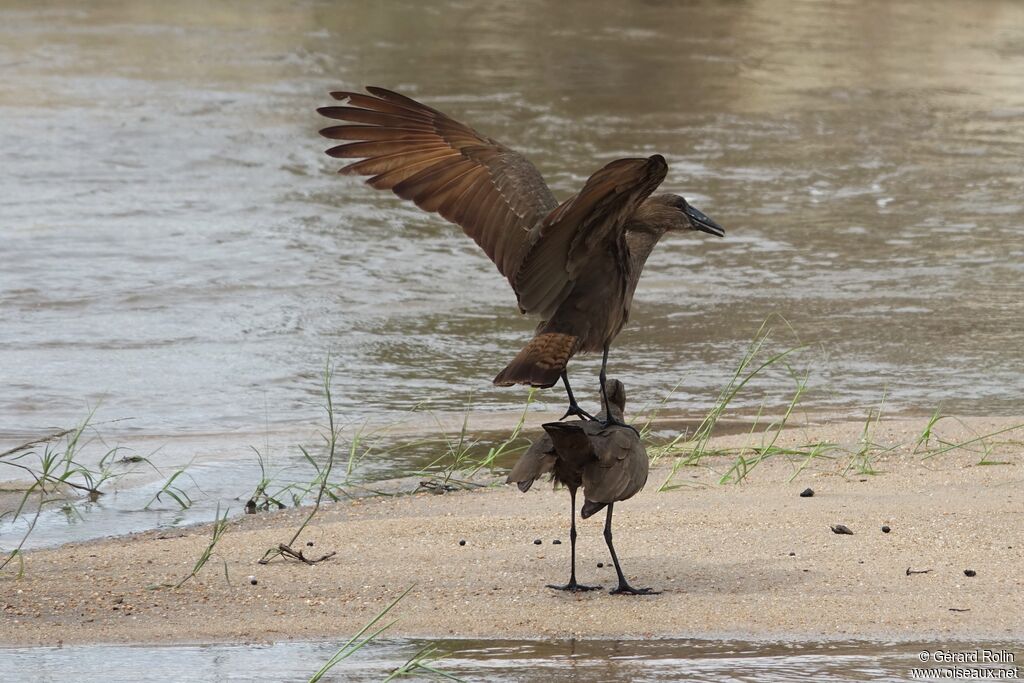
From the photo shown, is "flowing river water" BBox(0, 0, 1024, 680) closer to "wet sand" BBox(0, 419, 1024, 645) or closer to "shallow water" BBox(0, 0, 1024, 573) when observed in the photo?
"shallow water" BBox(0, 0, 1024, 573)

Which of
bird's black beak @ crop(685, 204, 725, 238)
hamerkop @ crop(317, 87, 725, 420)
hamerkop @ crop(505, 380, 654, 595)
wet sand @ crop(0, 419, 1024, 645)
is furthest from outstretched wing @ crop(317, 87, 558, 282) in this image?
wet sand @ crop(0, 419, 1024, 645)

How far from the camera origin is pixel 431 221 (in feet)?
39.8

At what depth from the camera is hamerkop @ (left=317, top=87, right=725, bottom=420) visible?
537 cm

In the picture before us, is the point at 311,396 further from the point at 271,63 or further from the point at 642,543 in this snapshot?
the point at 271,63

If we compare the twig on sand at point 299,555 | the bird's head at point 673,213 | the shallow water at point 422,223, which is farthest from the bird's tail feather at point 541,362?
the shallow water at point 422,223

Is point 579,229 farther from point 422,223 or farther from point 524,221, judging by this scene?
point 422,223

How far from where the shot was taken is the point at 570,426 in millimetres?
5203

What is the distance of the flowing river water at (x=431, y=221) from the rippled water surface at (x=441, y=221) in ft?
0.11

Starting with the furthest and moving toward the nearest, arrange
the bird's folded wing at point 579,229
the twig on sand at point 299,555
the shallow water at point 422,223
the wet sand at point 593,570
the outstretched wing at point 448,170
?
1. the shallow water at point 422,223
2. the twig on sand at point 299,555
3. the outstretched wing at point 448,170
4. the wet sand at point 593,570
5. the bird's folded wing at point 579,229

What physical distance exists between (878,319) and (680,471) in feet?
10.7

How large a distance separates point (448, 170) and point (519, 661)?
1.95 metres

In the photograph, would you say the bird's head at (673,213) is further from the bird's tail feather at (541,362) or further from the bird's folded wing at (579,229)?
the bird's tail feather at (541,362)

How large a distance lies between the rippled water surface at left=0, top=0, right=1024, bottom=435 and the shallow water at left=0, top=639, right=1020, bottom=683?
11.0 ft

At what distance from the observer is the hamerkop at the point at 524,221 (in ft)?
17.6
